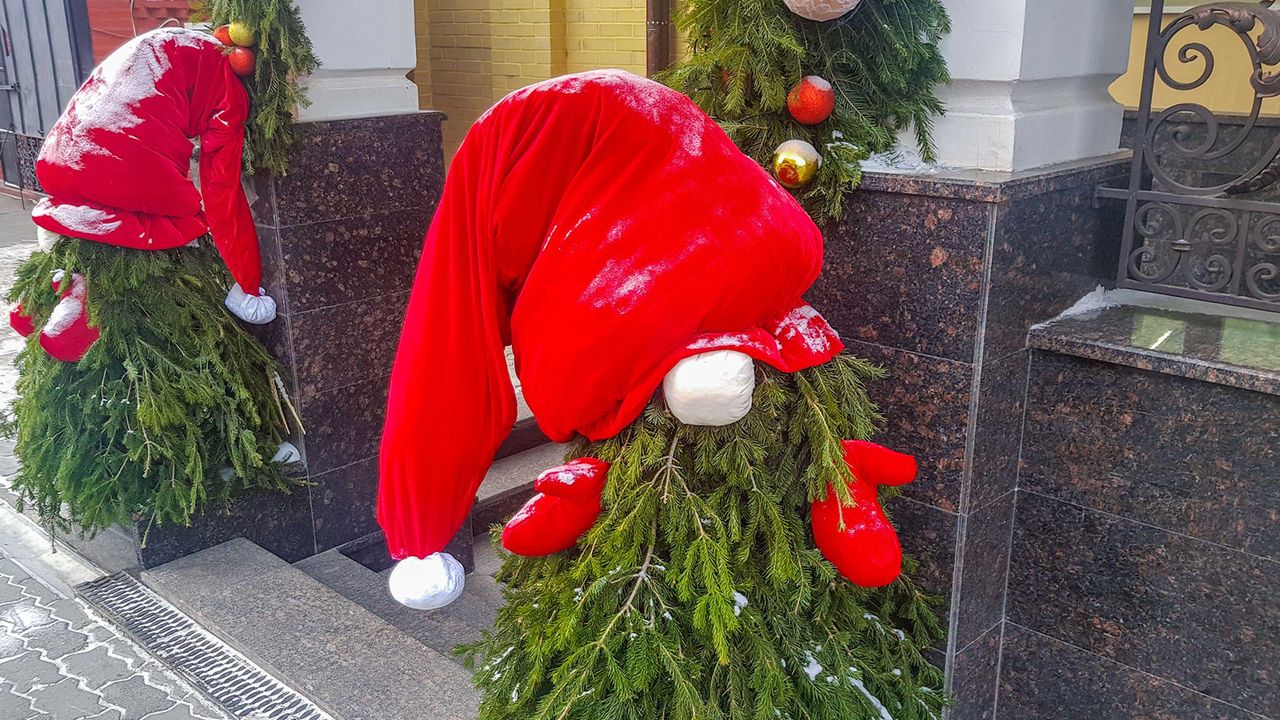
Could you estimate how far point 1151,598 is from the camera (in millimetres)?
2551

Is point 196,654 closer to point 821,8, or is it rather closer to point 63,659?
point 63,659

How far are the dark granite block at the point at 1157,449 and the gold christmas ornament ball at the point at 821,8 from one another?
3.33 ft

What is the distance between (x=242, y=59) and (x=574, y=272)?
2.28 m

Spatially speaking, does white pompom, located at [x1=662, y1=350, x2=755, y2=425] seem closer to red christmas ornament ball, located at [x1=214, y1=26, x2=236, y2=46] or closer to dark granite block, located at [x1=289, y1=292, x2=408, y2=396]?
dark granite block, located at [x1=289, y1=292, x2=408, y2=396]

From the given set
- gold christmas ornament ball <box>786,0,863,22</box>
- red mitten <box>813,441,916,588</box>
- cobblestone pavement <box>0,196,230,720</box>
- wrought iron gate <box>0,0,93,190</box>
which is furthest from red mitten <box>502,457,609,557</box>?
wrought iron gate <box>0,0,93,190</box>

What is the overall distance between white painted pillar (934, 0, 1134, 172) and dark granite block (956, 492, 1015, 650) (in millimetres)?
896

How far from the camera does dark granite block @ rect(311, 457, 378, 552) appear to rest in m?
3.99

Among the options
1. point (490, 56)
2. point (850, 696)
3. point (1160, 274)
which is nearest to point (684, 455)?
point (850, 696)

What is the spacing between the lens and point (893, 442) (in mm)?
2590

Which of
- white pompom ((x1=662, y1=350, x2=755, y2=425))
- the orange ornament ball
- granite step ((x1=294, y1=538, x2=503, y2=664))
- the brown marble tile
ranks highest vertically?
the orange ornament ball

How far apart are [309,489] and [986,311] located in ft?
8.82

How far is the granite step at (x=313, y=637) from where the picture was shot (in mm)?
2746

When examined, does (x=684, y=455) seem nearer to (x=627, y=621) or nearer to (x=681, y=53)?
(x=627, y=621)

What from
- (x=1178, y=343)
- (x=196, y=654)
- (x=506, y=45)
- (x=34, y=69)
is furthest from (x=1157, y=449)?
(x=34, y=69)
